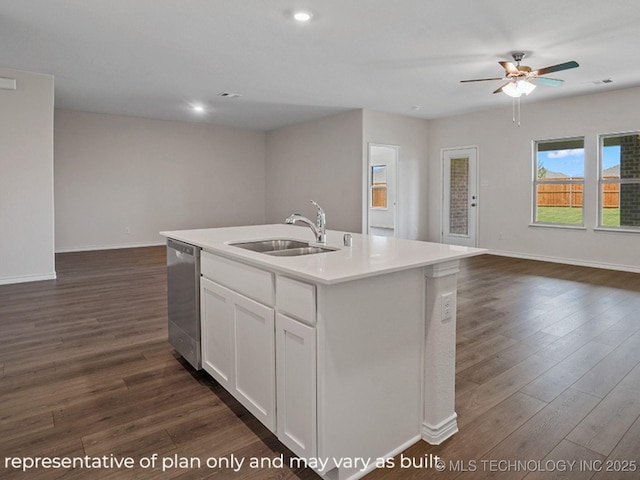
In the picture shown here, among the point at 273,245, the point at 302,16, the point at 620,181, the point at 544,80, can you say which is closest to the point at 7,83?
the point at 302,16

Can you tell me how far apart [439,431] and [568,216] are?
20.2ft

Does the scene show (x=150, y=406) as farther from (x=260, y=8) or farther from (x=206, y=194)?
(x=206, y=194)

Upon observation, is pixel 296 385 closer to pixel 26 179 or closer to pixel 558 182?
pixel 26 179

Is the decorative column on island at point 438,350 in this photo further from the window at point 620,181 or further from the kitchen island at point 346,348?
the window at point 620,181

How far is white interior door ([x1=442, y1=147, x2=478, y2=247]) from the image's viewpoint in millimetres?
7938

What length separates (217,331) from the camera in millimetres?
2277

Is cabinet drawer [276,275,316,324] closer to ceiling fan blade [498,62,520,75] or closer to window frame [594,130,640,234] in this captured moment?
ceiling fan blade [498,62,520,75]

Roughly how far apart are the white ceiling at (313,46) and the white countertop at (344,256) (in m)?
2.07

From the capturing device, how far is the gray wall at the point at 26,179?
16.6 feet

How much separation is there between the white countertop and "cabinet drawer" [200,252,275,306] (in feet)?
0.15

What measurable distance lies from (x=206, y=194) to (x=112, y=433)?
7.88 metres

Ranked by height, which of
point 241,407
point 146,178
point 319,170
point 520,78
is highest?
point 520,78

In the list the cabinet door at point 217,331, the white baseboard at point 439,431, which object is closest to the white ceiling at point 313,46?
the cabinet door at point 217,331

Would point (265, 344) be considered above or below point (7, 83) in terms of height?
below
